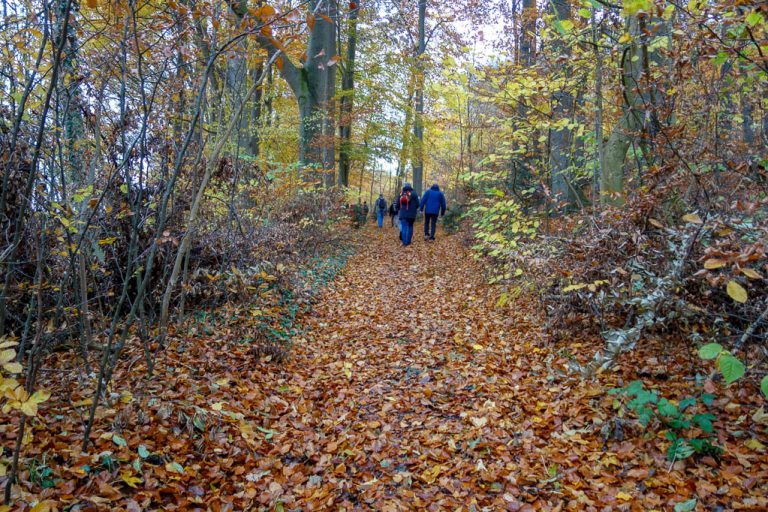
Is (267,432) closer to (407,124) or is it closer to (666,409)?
(666,409)

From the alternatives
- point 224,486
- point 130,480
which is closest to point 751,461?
point 224,486

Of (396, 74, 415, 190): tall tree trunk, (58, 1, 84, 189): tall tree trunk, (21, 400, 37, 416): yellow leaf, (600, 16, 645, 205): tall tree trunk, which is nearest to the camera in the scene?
(21, 400, 37, 416): yellow leaf

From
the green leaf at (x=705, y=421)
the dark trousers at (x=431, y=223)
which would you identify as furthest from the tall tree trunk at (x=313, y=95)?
the green leaf at (x=705, y=421)

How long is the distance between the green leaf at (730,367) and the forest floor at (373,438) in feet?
2.95

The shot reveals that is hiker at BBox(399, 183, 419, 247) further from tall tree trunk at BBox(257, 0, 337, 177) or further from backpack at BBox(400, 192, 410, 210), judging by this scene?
tall tree trunk at BBox(257, 0, 337, 177)

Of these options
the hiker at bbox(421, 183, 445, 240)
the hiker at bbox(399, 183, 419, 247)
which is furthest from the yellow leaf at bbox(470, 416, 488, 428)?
the hiker at bbox(421, 183, 445, 240)

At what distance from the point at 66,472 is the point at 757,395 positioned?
16.0 feet

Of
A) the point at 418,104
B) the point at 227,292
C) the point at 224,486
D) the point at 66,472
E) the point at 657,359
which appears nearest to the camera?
the point at 66,472

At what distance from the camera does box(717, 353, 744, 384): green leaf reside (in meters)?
2.09

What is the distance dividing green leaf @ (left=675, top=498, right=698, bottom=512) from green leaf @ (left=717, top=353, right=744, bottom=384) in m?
Result: 0.87

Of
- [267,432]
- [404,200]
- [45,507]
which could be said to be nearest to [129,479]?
[45,507]

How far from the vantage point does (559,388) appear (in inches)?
152

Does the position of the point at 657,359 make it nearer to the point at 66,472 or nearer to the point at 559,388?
the point at 559,388

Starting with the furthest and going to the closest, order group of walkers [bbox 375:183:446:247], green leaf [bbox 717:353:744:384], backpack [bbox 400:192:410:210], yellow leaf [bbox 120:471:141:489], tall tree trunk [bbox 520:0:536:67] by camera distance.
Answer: group of walkers [bbox 375:183:446:247], backpack [bbox 400:192:410:210], tall tree trunk [bbox 520:0:536:67], yellow leaf [bbox 120:471:141:489], green leaf [bbox 717:353:744:384]
